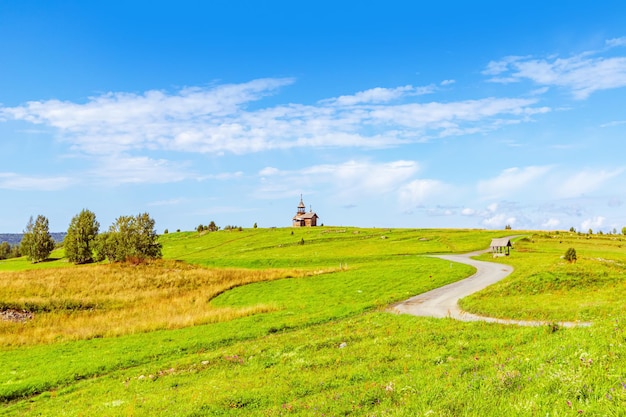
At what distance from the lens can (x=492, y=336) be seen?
19.9 metres

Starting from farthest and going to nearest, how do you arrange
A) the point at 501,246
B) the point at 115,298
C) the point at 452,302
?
the point at 501,246 < the point at 115,298 < the point at 452,302

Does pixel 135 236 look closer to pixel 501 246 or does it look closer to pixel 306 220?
pixel 501 246

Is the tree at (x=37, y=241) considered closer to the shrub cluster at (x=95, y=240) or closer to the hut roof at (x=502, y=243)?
the shrub cluster at (x=95, y=240)

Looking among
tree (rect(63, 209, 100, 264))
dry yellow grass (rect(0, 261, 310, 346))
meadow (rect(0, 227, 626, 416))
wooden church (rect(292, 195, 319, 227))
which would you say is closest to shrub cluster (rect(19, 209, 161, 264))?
tree (rect(63, 209, 100, 264))

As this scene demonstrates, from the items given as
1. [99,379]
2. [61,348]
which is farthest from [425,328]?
[61,348]

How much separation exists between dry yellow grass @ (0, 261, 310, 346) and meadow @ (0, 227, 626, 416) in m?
0.21

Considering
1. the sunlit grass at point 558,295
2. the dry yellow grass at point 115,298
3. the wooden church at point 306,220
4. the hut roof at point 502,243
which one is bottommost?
the dry yellow grass at point 115,298

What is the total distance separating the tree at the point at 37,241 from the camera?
12125cm

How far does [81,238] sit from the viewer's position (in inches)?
4429

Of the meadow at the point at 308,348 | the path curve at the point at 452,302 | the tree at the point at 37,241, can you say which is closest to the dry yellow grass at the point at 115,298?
the meadow at the point at 308,348

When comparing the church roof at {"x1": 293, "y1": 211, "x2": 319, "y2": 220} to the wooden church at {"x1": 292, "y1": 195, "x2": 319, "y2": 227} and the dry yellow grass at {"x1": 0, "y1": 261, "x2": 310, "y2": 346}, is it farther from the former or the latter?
the dry yellow grass at {"x1": 0, "y1": 261, "x2": 310, "y2": 346}

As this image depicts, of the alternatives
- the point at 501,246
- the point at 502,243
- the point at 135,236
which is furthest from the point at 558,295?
the point at 135,236

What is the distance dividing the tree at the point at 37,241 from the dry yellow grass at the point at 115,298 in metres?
71.6

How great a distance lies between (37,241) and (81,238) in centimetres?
2145
